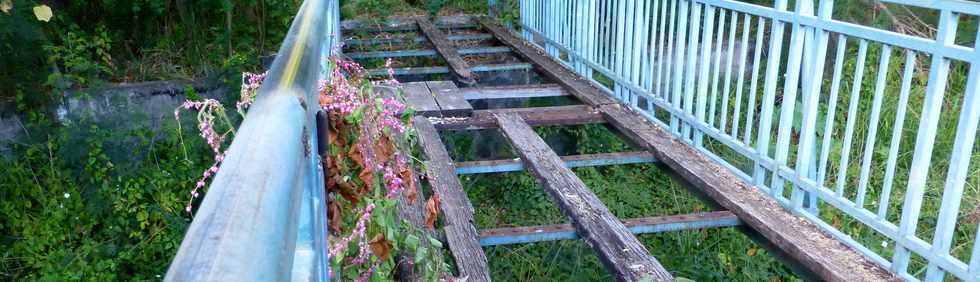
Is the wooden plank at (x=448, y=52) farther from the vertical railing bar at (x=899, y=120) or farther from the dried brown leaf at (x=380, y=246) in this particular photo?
the dried brown leaf at (x=380, y=246)

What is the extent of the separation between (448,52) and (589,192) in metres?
3.08

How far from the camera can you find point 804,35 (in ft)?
9.34

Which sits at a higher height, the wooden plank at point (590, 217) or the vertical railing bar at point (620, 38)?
the vertical railing bar at point (620, 38)

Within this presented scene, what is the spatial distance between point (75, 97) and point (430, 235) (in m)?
5.56

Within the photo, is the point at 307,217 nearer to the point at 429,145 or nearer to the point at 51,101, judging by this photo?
the point at 429,145

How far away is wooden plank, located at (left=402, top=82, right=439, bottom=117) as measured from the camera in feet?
14.1

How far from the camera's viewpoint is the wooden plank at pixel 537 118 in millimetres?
4191

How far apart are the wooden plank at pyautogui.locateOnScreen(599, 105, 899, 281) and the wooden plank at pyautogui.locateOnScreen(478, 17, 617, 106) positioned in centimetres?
56

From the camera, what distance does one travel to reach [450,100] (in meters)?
4.52

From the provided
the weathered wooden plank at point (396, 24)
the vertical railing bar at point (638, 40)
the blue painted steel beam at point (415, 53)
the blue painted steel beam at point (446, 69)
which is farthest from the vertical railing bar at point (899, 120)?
the weathered wooden plank at point (396, 24)

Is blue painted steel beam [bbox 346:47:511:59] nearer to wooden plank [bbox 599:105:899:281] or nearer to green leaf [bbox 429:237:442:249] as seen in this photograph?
wooden plank [bbox 599:105:899:281]

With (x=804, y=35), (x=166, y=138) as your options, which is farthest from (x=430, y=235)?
(x=166, y=138)

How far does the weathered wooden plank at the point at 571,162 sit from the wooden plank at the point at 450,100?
0.61m

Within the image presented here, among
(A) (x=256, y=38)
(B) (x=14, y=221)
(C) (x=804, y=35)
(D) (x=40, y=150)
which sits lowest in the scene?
(B) (x=14, y=221)
